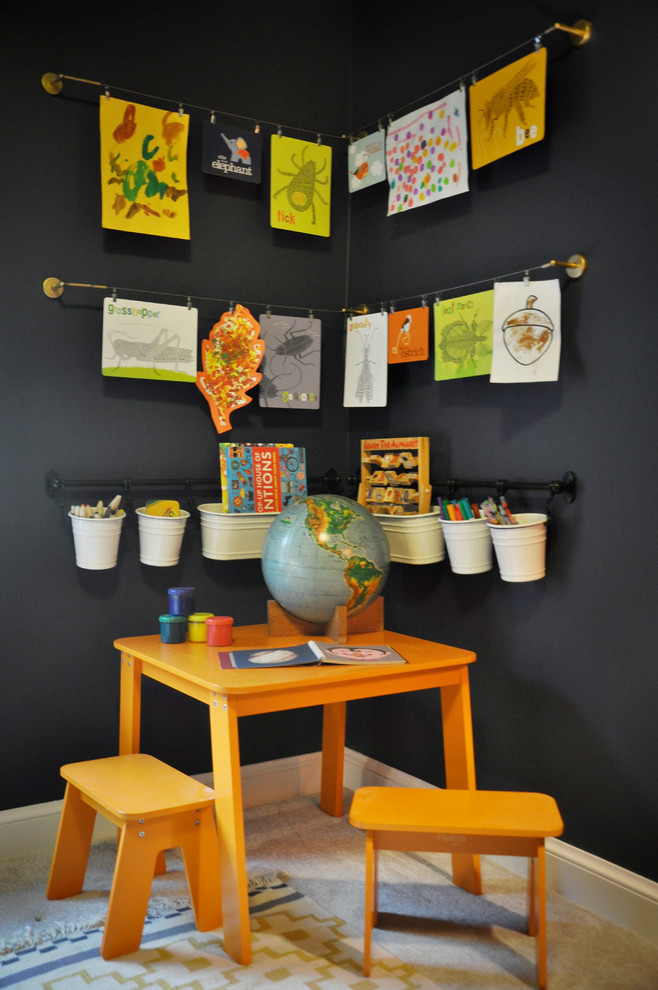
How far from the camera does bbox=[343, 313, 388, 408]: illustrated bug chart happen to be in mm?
2754

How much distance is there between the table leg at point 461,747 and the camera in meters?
2.22

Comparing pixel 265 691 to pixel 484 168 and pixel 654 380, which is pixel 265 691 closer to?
pixel 654 380

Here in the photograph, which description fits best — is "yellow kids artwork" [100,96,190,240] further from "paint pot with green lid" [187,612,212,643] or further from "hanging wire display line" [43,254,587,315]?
"paint pot with green lid" [187,612,212,643]

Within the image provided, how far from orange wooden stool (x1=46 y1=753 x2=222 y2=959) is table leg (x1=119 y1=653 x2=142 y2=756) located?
0.57 ft

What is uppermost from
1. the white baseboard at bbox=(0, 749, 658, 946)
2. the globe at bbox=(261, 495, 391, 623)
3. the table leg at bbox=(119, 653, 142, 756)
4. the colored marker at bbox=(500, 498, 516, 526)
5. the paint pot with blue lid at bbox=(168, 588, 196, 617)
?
the colored marker at bbox=(500, 498, 516, 526)

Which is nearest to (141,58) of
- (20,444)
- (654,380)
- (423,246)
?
(423,246)

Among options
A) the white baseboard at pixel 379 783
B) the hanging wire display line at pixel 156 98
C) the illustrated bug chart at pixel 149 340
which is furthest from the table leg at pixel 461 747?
the hanging wire display line at pixel 156 98

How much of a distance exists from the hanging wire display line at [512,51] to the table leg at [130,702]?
1854mm

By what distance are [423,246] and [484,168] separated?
1.07 feet

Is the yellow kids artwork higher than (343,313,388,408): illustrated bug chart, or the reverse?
the yellow kids artwork

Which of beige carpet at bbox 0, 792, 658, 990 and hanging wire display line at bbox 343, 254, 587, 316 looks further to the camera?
hanging wire display line at bbox 343, 254, 587, 316

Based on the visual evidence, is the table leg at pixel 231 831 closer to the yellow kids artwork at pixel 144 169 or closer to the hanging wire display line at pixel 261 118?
the yellow kids artwork at pixel 144 169

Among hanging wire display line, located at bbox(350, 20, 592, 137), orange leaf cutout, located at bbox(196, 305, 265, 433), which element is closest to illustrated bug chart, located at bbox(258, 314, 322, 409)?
orange leaf cutout, located at bbox(196, 305, 265, 433)

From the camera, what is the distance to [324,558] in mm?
2213
